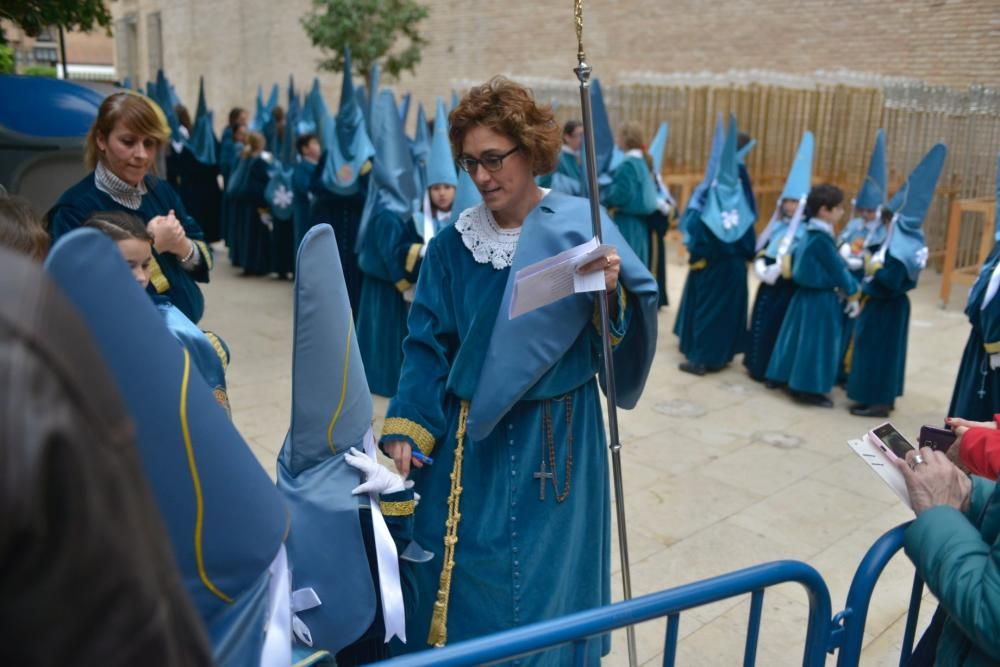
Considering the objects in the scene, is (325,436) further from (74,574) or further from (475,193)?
(475,193)

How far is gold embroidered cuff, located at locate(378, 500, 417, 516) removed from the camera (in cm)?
214

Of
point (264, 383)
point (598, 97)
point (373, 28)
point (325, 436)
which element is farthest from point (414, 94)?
point (325, 436)

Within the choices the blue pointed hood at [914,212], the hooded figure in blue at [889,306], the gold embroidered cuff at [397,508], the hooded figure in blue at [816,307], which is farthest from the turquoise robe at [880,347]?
the gold embroidered cuff at [397,508]

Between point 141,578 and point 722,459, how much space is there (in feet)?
16.6

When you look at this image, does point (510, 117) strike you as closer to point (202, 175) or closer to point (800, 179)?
point (800, 179)

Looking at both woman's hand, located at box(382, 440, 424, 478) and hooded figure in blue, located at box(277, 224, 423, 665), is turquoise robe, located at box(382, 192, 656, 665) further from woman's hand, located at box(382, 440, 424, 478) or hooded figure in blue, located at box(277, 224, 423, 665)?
hooded figure in blue, located at box(277, 224, 423, 665)

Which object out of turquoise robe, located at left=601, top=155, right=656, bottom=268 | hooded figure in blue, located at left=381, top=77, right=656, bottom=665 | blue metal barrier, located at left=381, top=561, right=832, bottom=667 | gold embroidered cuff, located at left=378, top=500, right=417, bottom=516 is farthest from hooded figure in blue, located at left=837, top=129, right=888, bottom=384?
gold embroidered cuff, located at left=378, top=500, right=417, bottom=516

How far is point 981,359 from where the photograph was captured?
4512 millimetres

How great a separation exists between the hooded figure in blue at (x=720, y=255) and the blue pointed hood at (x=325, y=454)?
18.7 feet

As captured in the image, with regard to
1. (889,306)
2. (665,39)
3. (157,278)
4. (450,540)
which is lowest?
(889,306)

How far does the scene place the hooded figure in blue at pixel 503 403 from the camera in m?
2.51

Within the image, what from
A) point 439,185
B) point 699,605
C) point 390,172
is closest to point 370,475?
point 699,605

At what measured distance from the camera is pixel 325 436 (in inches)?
74.1

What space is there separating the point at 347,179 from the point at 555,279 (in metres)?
5.07
